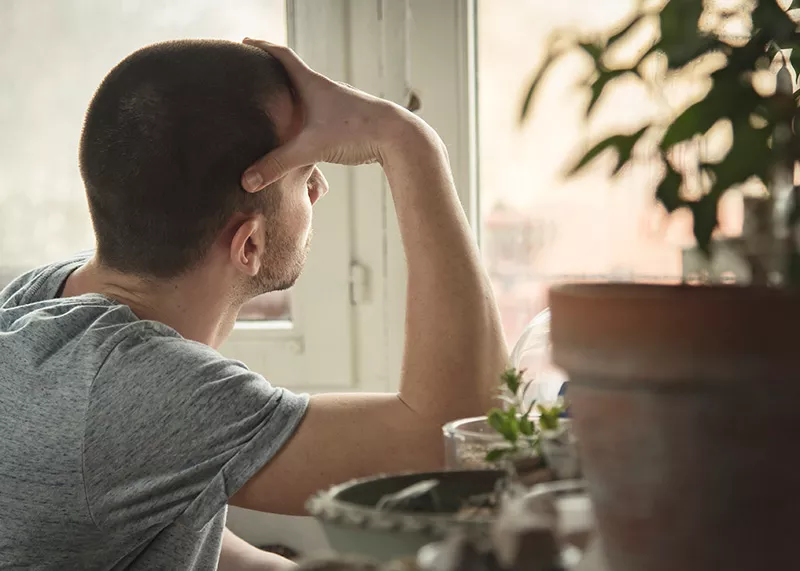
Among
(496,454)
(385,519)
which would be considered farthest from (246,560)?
(385,519)

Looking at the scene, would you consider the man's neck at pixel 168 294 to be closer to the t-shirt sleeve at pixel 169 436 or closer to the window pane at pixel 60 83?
the t-shirt sleeve at pixel 169 436

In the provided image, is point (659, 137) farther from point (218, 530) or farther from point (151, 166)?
point (218, 530)

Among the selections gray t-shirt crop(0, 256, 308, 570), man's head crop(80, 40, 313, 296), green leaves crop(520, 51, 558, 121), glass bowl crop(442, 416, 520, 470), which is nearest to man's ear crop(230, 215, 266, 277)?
man's head crop(80, 40, 313, 296)

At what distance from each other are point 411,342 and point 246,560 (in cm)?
59

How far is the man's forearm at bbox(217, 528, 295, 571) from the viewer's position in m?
1.51

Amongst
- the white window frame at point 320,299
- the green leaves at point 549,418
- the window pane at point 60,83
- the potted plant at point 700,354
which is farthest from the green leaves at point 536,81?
the window pane at point 60,83

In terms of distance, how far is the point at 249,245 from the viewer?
1306 mm

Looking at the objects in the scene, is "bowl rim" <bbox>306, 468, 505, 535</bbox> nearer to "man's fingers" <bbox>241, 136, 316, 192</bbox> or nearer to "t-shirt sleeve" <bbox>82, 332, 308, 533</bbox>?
"t-shirt sleeve" <bbox>82, 332, 308, 533</bbox>

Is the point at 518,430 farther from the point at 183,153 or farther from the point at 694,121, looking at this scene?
the point at 183,153

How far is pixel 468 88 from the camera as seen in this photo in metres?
1.83

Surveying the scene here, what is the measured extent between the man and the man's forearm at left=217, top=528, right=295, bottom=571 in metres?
0.19

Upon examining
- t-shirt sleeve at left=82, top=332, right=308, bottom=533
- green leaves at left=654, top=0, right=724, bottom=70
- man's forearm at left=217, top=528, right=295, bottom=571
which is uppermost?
green leaves at left=654, top=0, right=724, bottom=70

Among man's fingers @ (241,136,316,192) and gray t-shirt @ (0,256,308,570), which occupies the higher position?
man's fingers @ (241,136,316,192)

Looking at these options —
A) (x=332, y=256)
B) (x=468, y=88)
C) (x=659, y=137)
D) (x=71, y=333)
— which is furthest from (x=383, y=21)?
(x=659, y=137)
